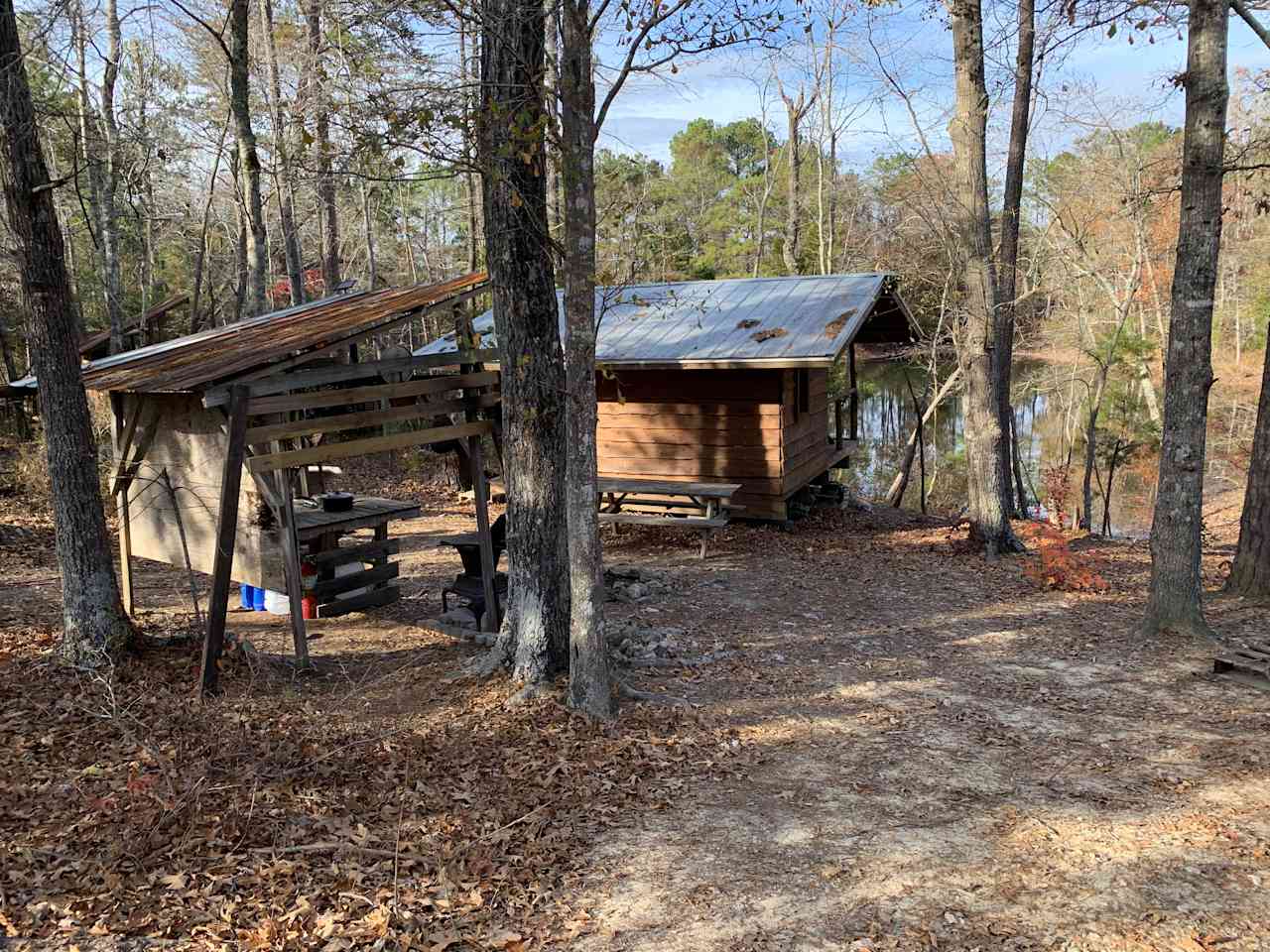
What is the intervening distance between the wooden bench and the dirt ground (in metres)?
3.66

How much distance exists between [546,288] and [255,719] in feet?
12.4

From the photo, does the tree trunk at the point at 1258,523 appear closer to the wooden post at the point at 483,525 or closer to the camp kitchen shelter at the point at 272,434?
the wooden post at the point at 483,525

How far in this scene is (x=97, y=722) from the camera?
6.02m

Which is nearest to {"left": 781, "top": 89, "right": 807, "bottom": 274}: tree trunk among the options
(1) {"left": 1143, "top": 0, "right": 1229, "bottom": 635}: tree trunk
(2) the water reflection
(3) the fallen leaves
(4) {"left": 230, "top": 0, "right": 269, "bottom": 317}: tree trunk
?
(2) the water reflection

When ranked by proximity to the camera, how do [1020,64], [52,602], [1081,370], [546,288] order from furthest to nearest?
[1081,370] < [1020,64] < [52,602] < [546,288]

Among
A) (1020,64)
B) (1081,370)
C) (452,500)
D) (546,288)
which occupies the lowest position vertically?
(452,500)

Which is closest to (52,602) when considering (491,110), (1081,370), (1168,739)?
(491,110)

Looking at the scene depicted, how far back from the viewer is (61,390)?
6879mm

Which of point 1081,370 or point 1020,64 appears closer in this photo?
point 1020,64

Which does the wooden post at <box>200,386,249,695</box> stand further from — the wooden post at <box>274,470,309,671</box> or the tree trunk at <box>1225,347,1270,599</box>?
the tree trunk at <box>1225,347,1270,599</box>

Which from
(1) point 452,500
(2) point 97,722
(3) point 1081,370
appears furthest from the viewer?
(3) point 1081,370

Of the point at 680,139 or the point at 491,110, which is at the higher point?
the point at 680,139

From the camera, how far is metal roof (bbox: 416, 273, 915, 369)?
39.9 feet

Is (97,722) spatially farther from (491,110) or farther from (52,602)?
(491,110)
